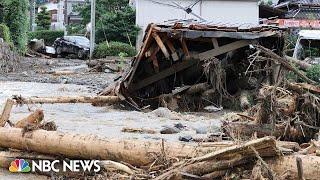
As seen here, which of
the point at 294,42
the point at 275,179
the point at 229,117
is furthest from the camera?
the point at 294,42

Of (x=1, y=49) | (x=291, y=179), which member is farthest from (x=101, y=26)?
(x=291, y=179)

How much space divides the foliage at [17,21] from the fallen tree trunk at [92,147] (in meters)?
27.4

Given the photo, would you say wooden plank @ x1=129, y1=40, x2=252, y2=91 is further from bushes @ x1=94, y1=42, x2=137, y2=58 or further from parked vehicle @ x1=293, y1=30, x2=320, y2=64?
bushes @ x1=94, y1=42, x2=137, y2=58

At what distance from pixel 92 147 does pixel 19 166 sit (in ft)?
3.11

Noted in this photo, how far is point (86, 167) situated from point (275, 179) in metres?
2.10

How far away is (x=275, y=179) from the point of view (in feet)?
15.2

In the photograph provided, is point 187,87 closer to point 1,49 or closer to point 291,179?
point 291,179

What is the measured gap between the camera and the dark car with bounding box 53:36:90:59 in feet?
123

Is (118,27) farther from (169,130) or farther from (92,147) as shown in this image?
(92,147)

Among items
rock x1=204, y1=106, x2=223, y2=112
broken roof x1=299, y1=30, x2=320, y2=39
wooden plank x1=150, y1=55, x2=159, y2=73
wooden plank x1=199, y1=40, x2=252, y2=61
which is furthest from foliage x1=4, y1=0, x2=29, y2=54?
wooden plank x1=199, y1=40, x2=252, y2=61

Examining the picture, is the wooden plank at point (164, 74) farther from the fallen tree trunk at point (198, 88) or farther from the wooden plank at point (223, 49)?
the fallen tree trunk at point (198, 88)

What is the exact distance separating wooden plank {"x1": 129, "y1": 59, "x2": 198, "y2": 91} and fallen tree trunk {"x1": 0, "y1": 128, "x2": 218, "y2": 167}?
22.1 feet

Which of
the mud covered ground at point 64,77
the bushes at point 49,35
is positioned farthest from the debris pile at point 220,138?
the bushes at point 49,35

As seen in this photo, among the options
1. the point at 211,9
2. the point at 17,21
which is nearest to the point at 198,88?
the point at 17,21
